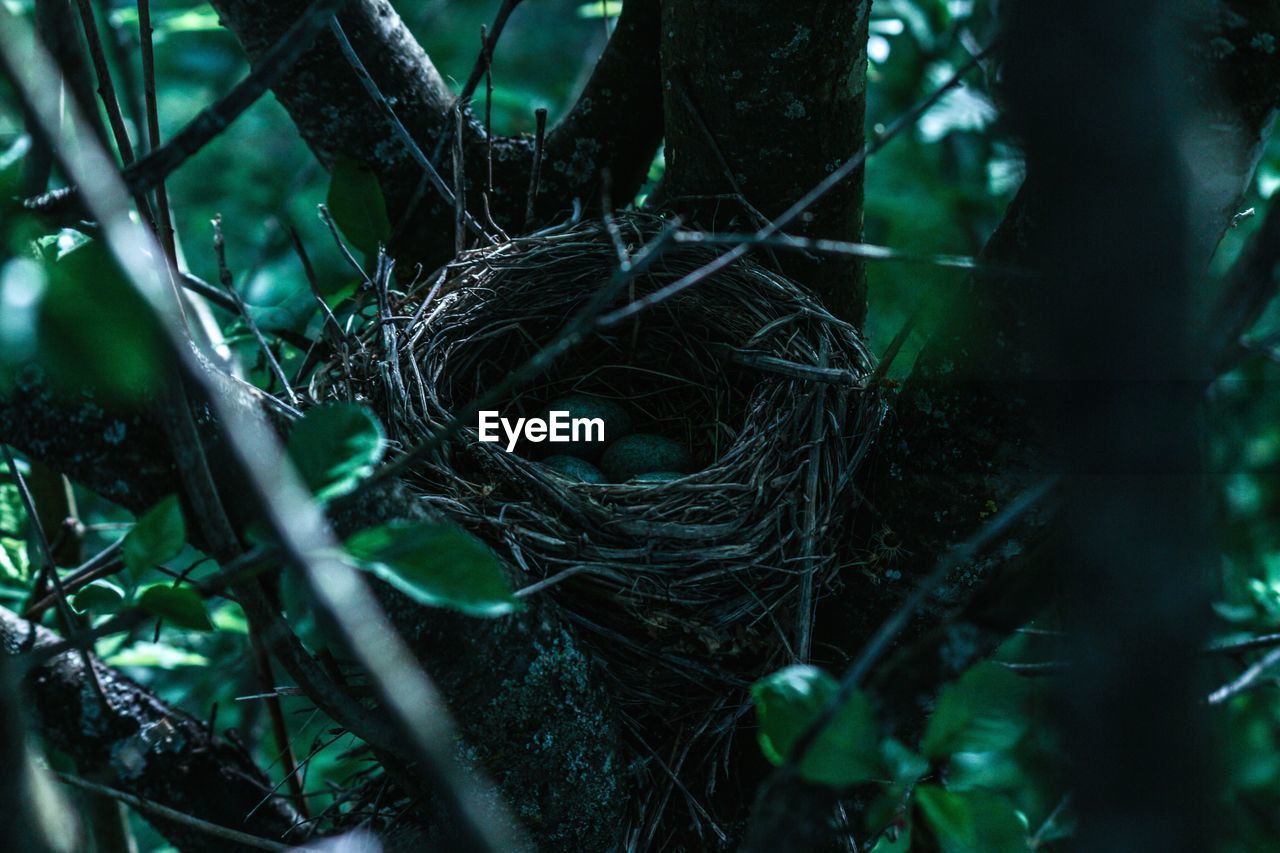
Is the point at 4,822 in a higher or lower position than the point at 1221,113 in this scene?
lower

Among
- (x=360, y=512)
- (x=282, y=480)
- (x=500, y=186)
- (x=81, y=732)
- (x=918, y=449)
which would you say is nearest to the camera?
(x=282, y=480)

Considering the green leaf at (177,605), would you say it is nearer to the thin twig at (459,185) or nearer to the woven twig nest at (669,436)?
the woven twig nest at (669,436)

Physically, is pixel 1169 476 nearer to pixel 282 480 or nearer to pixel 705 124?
pixel 282 480

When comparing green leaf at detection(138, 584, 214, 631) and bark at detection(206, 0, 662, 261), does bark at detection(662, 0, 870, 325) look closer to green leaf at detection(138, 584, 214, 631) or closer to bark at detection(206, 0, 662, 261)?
bark at detection(206, 0, 662, 261)

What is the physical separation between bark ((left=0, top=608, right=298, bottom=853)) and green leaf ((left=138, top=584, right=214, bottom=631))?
782 millimetres

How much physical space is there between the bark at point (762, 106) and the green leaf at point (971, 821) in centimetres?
79

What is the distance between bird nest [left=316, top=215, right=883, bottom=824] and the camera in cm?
121

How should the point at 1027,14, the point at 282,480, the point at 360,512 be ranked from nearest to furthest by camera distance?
1. the point at 1027,14
2. the point at 282,480
3. the point at 360,512

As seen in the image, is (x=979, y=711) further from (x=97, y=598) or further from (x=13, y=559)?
(x=13, y=559)

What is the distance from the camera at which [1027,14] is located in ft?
1.03

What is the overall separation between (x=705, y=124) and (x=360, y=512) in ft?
2.47

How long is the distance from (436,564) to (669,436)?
125 cm

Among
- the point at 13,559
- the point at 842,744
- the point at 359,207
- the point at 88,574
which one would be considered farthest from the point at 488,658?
the point at 13,559

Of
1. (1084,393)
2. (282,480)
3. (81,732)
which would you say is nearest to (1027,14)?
(1084,393)
